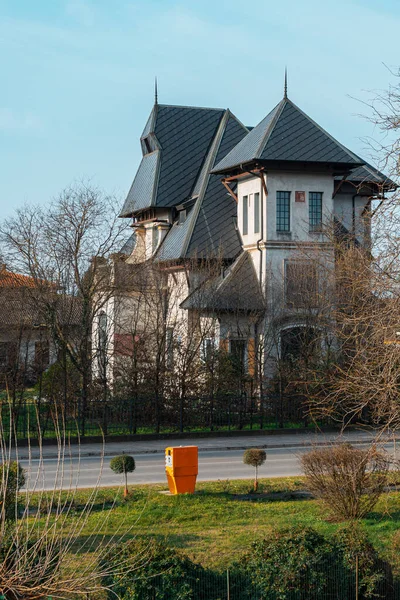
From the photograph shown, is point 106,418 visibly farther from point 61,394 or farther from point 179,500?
point 179,500

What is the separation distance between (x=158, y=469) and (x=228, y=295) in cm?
1550

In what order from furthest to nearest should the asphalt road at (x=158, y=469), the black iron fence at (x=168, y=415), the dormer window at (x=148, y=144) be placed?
the dormer window at (x=148, y=144) < the black iron fence at (x=168, y=415) < the asphalt road at (x=158, y=469)

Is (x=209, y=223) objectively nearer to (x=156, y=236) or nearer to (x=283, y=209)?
(x=283, y=209)

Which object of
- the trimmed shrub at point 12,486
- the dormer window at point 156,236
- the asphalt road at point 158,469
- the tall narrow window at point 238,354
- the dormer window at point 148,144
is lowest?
the asphalt road at point 158,469

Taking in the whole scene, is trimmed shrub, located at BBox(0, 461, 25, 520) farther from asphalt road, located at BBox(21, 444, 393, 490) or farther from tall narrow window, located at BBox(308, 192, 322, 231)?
tall narrow window, located at BBox(308, 192, 322, 231)

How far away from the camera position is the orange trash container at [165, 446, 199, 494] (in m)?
17.9

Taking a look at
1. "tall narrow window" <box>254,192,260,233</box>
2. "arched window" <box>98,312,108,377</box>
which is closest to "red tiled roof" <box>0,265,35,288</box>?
"arched window" <box>98,312,108,377</box>

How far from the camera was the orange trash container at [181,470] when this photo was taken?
1786 cm

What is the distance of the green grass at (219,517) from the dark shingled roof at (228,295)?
60.4 feet

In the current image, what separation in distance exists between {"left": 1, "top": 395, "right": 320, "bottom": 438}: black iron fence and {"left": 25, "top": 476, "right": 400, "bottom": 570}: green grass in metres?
12.8

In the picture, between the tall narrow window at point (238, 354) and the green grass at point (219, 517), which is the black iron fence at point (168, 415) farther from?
the green grass at point (219, 517)

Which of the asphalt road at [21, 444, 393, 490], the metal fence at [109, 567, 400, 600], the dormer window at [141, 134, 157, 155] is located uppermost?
the dormer window at [141, 134, 157, 155]

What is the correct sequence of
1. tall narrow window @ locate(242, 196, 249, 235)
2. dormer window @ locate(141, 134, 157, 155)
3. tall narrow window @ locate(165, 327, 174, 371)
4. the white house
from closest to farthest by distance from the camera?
tall narrow window @ locate(165, 327, 174, 371), the white house, tall narrow window @ locate(242, 196, 249, 235), dormer window @ locate(141, 134, 157, 155)

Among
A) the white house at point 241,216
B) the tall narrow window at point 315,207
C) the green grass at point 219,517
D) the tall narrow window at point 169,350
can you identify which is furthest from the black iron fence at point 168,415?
the green grass at point 219,517
